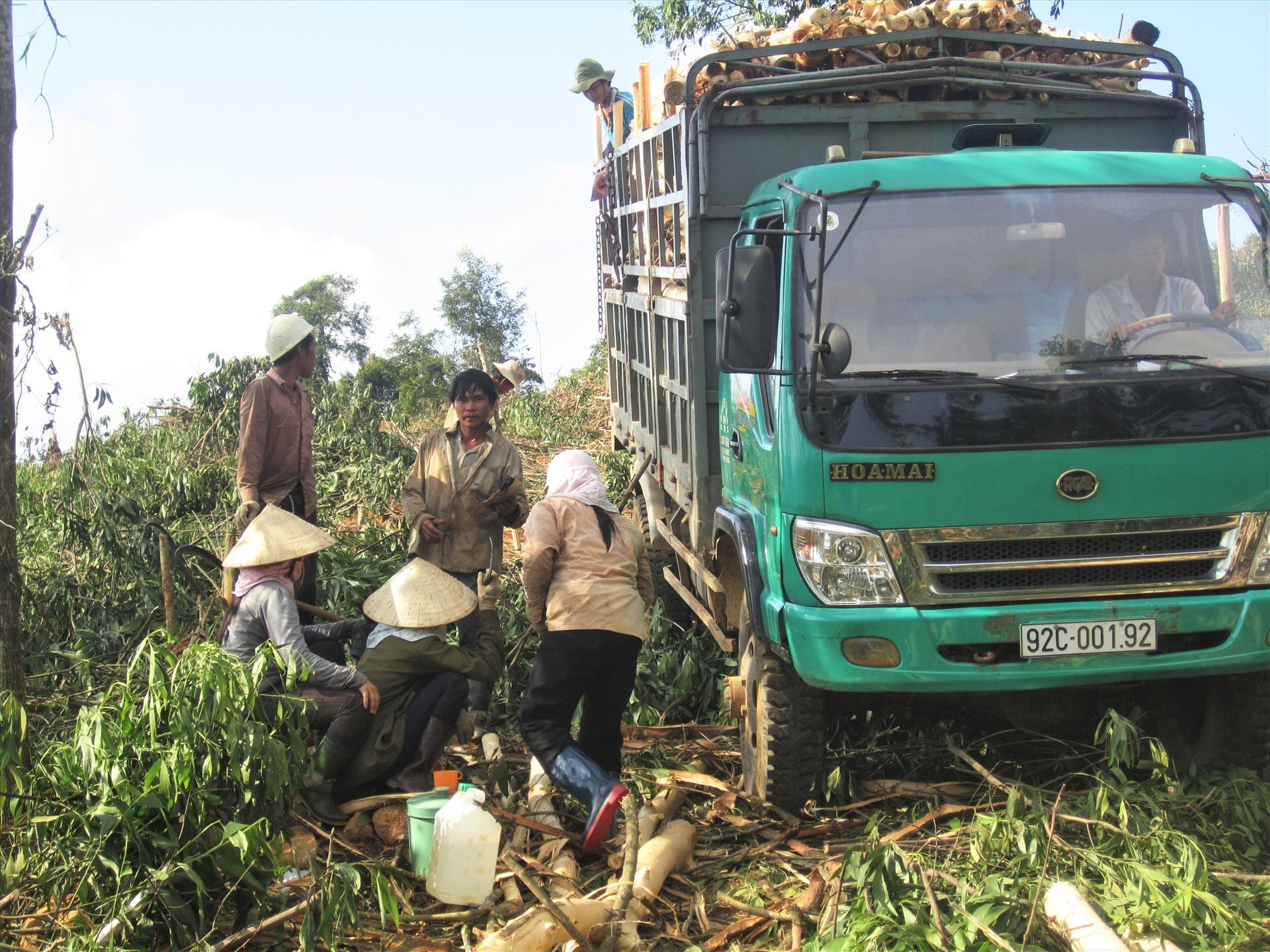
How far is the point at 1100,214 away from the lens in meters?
4.61

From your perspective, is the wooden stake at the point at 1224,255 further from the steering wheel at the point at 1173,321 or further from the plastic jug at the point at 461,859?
the plastic jug at the point at 461,859

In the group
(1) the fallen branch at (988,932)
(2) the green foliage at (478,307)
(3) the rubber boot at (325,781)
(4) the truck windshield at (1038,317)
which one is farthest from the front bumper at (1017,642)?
(2) the green foliage at (478,307)

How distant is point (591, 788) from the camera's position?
15.1ft

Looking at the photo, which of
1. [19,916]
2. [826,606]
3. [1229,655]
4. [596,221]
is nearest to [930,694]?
[826,606]

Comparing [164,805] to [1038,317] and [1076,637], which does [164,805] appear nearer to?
[1076,637]

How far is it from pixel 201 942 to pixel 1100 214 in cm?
403

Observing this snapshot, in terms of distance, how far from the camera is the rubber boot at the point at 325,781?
15.6 ft

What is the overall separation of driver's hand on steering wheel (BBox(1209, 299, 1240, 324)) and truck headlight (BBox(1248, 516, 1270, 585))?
78 cm

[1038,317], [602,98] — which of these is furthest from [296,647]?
[602,98]

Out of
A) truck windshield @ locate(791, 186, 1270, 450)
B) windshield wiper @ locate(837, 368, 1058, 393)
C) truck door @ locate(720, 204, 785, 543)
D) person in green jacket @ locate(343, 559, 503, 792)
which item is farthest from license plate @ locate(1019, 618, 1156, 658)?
person in green jacket @ locate(343, 559, 503, 792)

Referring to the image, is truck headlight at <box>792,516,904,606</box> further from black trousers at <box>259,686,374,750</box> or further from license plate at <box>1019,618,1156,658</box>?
black trousers at <box>259,686,374,750</box>

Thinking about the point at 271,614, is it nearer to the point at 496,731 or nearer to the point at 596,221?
the point at 496,731

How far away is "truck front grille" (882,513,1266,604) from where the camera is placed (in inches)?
169

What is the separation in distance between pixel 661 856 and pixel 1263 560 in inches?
95.2
